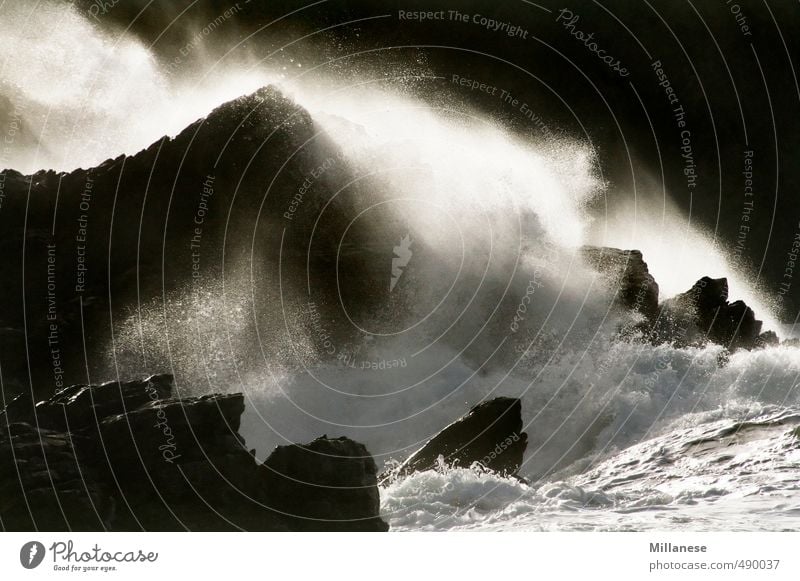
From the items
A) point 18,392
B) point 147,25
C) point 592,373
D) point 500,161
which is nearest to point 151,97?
point 147,25

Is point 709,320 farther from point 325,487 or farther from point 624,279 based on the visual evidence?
point 325,487

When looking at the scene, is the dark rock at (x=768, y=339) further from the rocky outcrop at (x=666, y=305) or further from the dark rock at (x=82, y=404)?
the dark rock at (x=82, y=404)

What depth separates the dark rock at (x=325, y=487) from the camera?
262 inches

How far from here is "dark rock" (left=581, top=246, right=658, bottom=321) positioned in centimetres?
736

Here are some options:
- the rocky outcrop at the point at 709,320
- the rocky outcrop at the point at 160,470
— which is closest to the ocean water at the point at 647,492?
the rocky outcrop at the point at 160,470

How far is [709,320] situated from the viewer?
748 cm

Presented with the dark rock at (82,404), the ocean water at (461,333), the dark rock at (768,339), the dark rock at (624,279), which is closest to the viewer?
the dark rock at (82,404)

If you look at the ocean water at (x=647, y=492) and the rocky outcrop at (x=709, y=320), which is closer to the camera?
the ocean water at (x=647, y=492)

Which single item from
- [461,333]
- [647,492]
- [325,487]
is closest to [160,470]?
[325,487]

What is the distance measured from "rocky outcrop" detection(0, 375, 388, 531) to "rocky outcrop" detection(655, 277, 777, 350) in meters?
3.51

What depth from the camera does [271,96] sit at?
7.04m

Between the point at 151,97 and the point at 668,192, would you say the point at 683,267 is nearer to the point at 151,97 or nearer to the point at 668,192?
the point at 668,192

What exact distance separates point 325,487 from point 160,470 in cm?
156

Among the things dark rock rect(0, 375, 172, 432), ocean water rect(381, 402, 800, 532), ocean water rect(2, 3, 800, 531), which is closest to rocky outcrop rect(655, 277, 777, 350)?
ocean water rect(2, 3, 800, 531)
